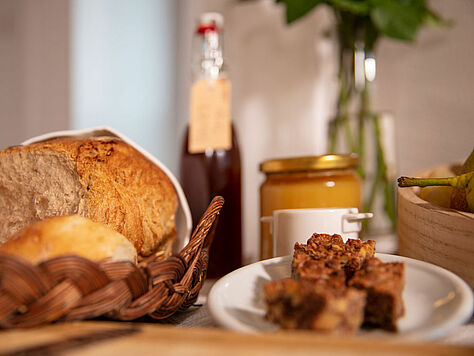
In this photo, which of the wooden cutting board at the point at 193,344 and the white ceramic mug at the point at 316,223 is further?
the white ceramic mug at the point at 316,223

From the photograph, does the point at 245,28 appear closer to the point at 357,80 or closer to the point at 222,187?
the point at 357,80

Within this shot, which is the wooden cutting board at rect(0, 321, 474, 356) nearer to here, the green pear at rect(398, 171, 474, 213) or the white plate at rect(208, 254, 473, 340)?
the white plate at rect(208, 254, 473, 340)

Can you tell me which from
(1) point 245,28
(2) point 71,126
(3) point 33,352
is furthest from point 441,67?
(3) point 33,352

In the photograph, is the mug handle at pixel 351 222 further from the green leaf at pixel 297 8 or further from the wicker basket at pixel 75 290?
the green leaf at pixel 297 8

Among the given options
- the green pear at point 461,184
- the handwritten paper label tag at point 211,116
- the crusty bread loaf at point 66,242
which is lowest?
the crusty bread loaf at point 66,242

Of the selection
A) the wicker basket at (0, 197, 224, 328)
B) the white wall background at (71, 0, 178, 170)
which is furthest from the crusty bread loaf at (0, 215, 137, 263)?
the white wall background at (71, 0, 178, 170)

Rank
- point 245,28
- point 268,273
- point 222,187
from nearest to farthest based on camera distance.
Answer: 1. point 268,273
2. point 222,187
3. point 245,28

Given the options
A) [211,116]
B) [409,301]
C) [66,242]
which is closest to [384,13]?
[211,116]

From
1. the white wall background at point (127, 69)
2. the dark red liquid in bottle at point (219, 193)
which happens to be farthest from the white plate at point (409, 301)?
the white wall background at point (127, 69)
